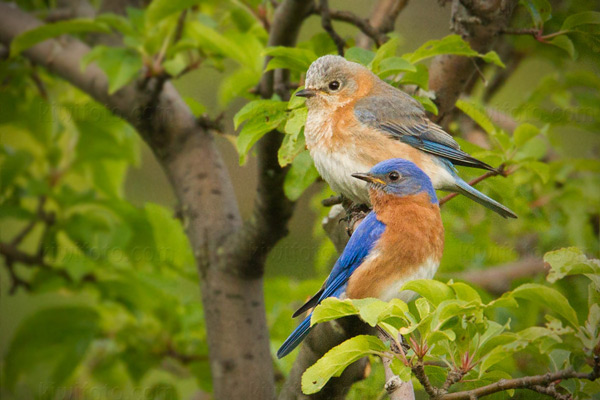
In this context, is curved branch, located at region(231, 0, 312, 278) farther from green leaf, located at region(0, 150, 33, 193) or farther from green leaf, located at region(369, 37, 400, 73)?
green leaf, located at region(0, 150, 33, 193)

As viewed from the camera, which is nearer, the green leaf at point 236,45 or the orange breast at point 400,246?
the orange breast at point 400,246

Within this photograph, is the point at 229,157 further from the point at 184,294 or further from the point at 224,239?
the point at 224,239

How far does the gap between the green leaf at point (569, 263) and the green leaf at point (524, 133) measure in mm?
1261

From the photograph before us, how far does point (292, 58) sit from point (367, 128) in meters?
0.45

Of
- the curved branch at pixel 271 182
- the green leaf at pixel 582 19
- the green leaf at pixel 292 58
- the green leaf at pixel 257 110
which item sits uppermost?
the green leaf at pixel 582 19

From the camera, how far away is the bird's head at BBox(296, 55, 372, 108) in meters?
2.70

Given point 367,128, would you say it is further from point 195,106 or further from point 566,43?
point 195,106

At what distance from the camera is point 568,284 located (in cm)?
418

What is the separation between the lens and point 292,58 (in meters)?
2.63

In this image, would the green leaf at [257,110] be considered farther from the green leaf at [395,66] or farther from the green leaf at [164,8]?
the green leaf at [164,8]

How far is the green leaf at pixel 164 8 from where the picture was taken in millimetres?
3357

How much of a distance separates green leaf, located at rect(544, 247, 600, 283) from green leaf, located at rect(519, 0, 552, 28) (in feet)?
4.54

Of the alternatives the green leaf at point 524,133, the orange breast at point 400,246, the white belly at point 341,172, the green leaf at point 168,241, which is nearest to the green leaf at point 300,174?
the white belly at point 341,172

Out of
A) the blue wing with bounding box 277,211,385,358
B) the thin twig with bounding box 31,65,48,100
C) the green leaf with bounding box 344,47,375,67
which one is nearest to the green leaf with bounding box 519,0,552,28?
the green leaf with bounding box 344,47,375,67
